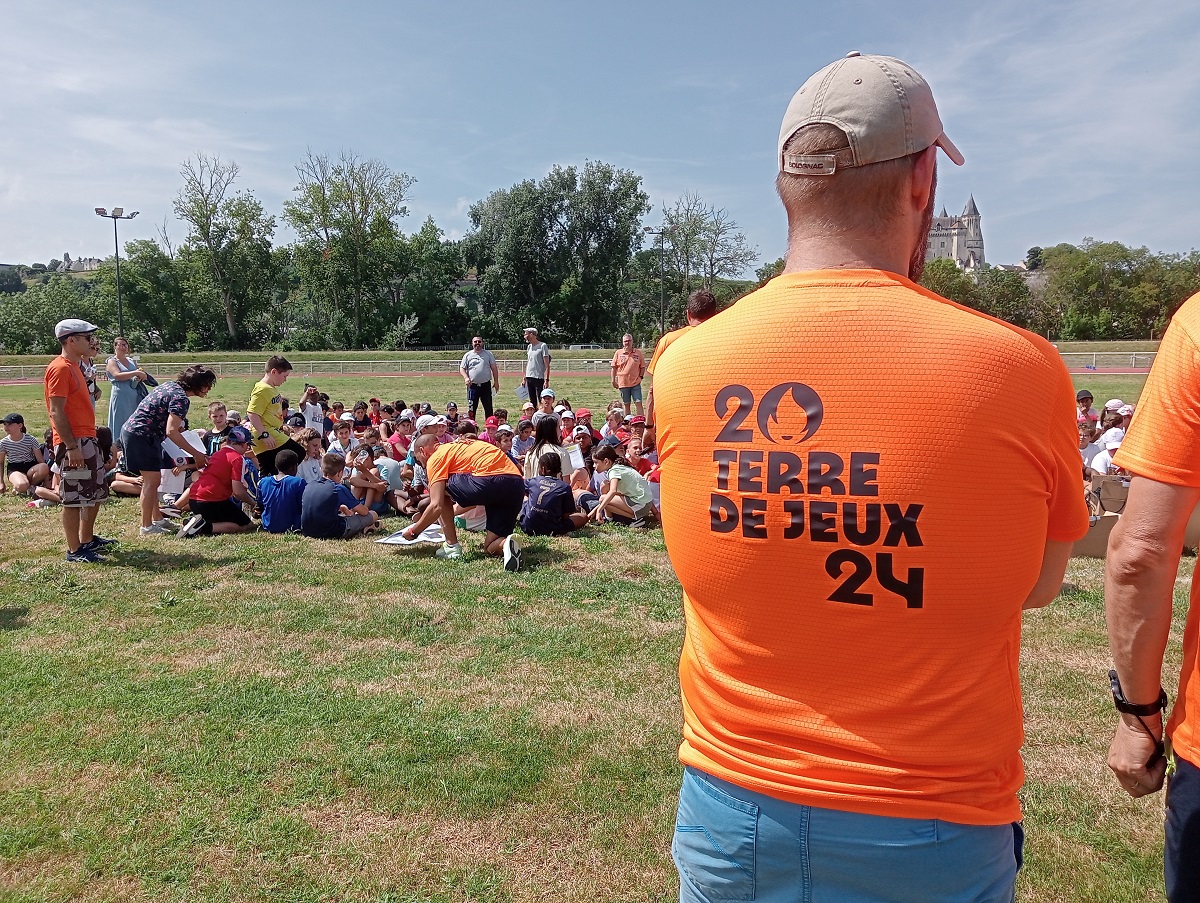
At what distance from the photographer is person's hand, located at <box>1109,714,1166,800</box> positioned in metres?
1.93

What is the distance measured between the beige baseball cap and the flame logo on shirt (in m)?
0.39

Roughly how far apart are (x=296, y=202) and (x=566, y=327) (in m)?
24.2

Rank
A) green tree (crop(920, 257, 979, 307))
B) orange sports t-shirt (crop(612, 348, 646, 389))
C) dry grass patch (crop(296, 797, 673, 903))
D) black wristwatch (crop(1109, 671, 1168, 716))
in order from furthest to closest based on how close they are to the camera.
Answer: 1. green tree (crop(920, 257, 979, 307))
2. orange sports t-shirt (crop(612, 348, 646, 389))
3. dry grass patch (crop(296, 797, 673, 903))
4. black wristwatch (crop(1109, 671, 1168, 716))

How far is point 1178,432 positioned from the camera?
5.52ft

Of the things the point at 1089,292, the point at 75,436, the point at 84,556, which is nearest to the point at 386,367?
the point at 84,556

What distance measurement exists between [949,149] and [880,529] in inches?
29.0

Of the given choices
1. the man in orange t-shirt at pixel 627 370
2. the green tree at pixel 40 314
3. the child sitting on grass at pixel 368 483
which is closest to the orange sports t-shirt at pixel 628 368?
the man in orange t-shirt at pixel 627 370

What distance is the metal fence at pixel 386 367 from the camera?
3922 cm

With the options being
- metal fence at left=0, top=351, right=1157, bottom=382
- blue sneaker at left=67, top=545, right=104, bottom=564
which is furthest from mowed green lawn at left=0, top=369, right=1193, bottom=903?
metal fence at left=0, top=351, right=1157, bottom=382

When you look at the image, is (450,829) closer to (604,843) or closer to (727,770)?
(604,843)

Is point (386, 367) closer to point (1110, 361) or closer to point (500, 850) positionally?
point (1110, 361)

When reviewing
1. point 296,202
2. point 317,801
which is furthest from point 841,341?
point 296,202

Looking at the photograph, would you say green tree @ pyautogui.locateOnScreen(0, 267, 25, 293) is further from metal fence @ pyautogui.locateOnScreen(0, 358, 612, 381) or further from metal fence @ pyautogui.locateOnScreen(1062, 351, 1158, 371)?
metal fence @ pyautogui.locateOnScreen(1062, 351, 1158, 371)

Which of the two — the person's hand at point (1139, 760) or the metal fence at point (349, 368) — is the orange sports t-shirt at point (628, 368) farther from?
the metal fence at point (349, 368)
